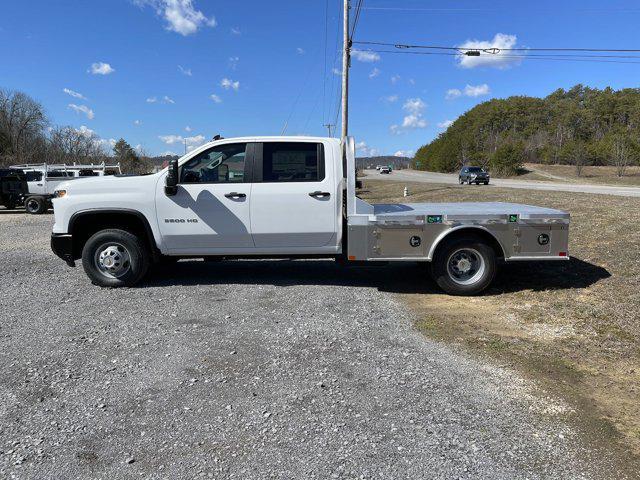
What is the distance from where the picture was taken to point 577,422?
3.30 meters

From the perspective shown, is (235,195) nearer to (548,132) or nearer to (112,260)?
(112,260)

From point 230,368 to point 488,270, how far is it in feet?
12.1

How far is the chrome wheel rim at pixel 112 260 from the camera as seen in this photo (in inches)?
261

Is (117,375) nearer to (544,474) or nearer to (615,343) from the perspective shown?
(544,474)

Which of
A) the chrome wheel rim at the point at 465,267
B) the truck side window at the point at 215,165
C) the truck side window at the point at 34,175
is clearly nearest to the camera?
the chrome wheel rim at the point at 465,267

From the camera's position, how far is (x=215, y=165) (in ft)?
21.4

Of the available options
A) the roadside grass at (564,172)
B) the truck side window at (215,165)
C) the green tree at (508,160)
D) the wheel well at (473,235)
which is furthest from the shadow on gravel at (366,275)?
the green tree at (508,160)

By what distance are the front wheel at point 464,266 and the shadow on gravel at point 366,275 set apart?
1.14 feet

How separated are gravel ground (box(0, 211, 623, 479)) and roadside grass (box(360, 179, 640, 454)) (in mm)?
311

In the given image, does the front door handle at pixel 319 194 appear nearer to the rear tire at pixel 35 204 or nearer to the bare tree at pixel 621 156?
the rear tire at pixel 35 204

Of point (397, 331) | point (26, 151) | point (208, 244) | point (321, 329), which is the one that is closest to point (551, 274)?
point (397, 331)

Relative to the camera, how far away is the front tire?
6.58 m

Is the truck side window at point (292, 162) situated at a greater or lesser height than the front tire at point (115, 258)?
greater

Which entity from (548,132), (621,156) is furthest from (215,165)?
(548,132)
